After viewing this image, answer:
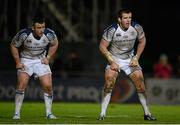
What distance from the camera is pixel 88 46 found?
27.2m

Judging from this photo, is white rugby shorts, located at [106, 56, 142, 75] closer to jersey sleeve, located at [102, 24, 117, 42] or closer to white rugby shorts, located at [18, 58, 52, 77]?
jersey sleeve, located at [102, 24, 117, 42]

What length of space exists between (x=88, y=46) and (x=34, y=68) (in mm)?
12504

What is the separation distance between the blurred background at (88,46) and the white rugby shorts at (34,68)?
399 inches

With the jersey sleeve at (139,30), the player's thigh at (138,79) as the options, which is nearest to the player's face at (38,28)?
the jersey sleeve at (139,30)

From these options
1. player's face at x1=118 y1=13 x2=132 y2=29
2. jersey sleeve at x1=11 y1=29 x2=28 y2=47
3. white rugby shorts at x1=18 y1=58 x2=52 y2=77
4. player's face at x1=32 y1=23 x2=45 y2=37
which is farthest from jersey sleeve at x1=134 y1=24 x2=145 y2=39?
jersey sleeve at x1=11 y1=29 x2=28 y2=47

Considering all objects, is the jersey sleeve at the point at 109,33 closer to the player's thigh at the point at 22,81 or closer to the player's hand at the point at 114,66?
the player's hand at the point at 114,66

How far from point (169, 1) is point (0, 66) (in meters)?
8.35

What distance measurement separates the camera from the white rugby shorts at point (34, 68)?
14.8 m

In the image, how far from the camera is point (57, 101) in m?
25.1

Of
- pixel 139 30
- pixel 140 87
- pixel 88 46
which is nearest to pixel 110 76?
pixel 140 87

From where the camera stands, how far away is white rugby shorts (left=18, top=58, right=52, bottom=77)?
14758 millimetres

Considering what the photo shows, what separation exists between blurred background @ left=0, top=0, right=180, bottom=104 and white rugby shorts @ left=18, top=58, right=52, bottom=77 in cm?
1014

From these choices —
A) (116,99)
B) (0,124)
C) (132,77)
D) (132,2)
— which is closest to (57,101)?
(116,99)

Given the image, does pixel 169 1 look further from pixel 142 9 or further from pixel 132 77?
pixel 132 77
